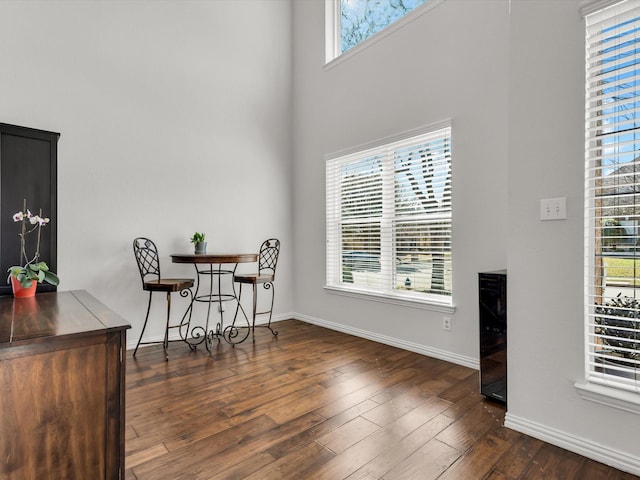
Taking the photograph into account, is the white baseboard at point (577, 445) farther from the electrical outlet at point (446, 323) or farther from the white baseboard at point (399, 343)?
the electrical outlet at point (446, 323)

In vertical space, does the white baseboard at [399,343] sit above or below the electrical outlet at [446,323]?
below

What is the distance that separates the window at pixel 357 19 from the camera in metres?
3.51

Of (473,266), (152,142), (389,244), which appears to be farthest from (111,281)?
(473,266)

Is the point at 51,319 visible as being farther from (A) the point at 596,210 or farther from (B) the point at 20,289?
(A) the point at 596,210

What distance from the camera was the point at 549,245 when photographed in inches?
70.2

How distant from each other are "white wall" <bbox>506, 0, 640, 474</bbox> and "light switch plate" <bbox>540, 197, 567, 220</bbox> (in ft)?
0.07

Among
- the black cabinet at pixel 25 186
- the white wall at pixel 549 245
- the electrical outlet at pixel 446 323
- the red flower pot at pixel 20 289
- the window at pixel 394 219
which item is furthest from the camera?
the window at pixel 394 219

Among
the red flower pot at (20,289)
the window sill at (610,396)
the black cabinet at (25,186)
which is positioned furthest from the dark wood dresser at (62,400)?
the window sill at (610,396)

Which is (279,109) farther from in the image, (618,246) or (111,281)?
(618,246)

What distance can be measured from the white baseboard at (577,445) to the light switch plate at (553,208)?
1061 mm

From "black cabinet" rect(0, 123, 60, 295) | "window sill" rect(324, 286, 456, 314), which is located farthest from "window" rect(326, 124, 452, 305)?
"black cabinet" rect(0, 123, 60, 295)

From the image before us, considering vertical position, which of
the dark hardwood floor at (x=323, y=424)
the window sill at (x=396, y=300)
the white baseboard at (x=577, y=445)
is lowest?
the dark hardwood floor at (x=323, y=424)

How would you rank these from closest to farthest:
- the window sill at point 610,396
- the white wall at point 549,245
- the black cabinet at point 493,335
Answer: the window sill at point 610,396 < the white wall at point 549,245 < the black cabinet at point 493,335

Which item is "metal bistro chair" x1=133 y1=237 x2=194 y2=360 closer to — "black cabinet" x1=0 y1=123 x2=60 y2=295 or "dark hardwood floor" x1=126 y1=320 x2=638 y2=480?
"dark hardwood floor" x1=126 y1=320 x2=638 y2=480
